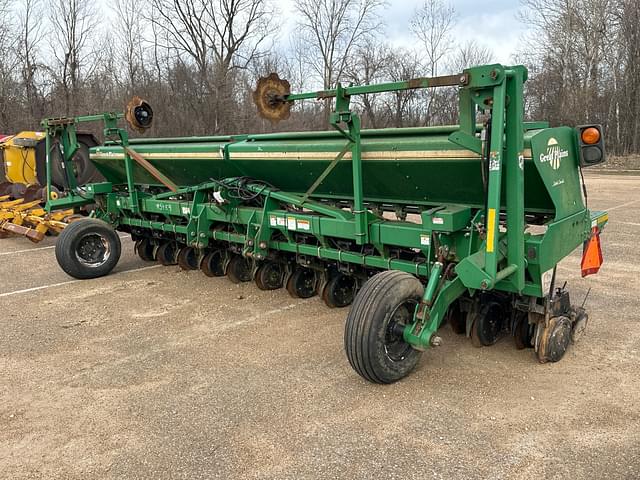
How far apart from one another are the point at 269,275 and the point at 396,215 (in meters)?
1.46

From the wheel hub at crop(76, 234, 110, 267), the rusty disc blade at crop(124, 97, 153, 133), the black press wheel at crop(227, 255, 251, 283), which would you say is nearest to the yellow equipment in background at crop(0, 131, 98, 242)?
the wheel hub at crop(76, 234, 110, 267)

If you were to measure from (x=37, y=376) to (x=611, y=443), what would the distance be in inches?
133

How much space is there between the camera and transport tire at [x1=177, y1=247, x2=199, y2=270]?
6.18 metres

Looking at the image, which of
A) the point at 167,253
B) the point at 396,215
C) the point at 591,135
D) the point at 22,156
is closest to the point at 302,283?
the point at 396,215

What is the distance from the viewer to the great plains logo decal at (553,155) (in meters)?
3.21

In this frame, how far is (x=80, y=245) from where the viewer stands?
5875mm

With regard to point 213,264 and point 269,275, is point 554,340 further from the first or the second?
point 213,264

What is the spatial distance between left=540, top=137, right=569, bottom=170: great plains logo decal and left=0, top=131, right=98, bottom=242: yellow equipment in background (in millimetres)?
6905

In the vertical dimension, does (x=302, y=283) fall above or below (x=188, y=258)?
below

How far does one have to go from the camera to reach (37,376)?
11.7 ft

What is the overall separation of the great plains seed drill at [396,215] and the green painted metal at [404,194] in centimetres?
1

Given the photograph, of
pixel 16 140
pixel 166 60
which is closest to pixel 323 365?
pixel 16 140

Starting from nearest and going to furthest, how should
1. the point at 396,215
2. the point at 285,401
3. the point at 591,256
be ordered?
the point at 285,401, the point at 591,256, the point at 396,215

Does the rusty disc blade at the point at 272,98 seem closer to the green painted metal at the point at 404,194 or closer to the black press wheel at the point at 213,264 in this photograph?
the green painted metal at the point at 404,194
